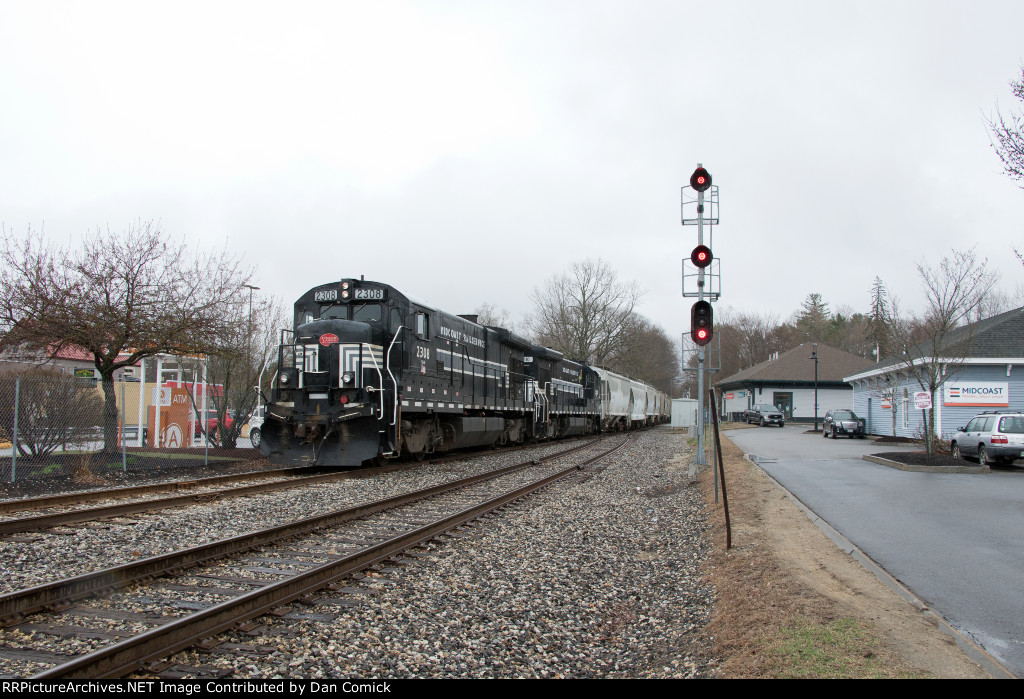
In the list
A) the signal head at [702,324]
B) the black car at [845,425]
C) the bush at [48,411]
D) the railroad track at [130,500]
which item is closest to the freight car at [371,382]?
the railroad track at [130,500]

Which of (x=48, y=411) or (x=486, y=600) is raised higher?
(x=48, y=411)

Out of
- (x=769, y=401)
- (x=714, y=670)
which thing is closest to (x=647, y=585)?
(x=714, y=670)

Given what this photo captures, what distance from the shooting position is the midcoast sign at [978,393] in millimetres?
26625

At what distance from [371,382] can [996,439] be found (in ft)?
51.3

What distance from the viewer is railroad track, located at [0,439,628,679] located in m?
4.47

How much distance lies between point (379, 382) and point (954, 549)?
10.2m

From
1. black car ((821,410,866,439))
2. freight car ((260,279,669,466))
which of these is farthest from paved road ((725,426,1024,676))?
black car ((821,410,866,439))

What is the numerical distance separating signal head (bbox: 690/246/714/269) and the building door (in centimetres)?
4944

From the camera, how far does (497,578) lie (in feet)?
22.6

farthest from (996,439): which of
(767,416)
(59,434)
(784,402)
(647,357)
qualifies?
(647,357)

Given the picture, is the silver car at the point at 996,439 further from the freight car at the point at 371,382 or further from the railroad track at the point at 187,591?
the railroad track at the point at 187,591

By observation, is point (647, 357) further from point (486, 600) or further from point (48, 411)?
point (486, 600)

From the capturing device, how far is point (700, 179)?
1302 cm

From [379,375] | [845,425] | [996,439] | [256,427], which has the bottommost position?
[845,425]
